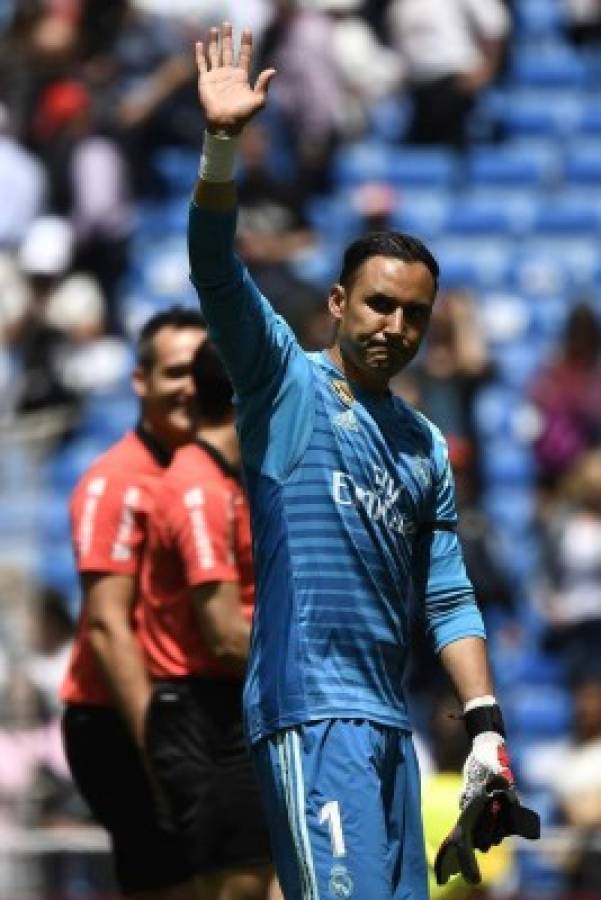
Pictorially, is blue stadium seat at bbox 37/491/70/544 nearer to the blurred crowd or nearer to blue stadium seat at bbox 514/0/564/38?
the blurred crowd

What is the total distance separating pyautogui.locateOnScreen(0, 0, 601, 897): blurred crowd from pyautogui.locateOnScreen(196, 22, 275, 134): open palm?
4407mm

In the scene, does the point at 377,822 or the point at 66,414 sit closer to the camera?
the point at 377,822

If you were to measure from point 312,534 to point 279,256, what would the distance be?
9.49 metres

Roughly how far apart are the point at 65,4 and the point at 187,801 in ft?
34.8

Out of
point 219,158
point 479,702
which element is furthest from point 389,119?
point 219,158

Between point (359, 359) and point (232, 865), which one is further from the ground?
point (359, 359)

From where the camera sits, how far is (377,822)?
605cm

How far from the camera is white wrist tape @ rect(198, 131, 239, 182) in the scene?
5965mm

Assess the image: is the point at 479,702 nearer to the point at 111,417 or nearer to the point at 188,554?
the point at 188,554

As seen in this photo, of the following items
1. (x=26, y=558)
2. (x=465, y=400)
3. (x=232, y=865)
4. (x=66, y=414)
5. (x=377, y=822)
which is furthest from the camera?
(x=66, y=414)

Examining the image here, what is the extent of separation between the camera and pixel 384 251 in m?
6.32

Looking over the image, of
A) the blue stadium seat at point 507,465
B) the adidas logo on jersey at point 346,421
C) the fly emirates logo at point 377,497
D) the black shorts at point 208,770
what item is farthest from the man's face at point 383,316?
the blue stadium seat at point 507,465

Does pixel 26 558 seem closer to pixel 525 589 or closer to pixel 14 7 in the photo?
pixel 525 589

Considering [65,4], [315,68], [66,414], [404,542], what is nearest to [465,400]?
[66,414]
